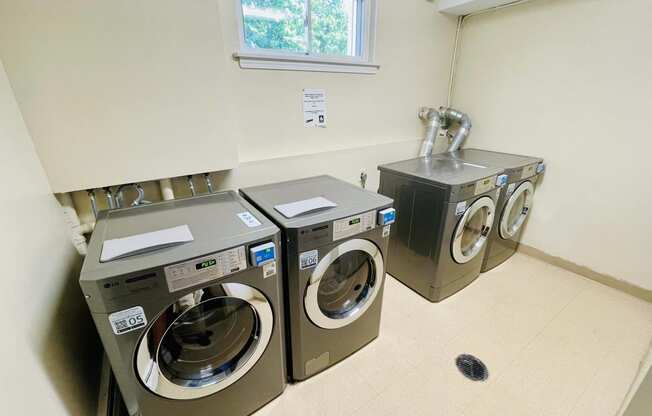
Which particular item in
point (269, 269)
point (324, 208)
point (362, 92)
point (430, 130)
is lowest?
point (269, 269)

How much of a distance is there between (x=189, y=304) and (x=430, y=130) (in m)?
2.18

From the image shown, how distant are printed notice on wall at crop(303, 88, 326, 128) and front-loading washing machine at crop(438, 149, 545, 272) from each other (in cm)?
116

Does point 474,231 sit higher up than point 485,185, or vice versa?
point 485,185

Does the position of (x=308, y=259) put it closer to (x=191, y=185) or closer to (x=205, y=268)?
(x=205, y=268)

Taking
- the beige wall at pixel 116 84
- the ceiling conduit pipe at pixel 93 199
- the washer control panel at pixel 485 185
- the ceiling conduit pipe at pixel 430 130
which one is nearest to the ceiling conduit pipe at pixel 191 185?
the beige wall at pixel 116 84

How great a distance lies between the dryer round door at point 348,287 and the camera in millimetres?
1233

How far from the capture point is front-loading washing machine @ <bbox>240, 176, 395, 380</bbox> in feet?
3.57

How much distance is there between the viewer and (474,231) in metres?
1.93

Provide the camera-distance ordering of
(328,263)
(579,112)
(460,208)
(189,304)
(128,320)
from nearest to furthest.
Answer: (128,320) → (189,304) → (328,263) → (460,208) → (579,112)

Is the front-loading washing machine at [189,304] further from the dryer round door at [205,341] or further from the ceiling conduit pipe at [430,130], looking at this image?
the ceiling conduit pipe at [430,130]


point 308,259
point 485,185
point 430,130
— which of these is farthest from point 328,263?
point 430,130

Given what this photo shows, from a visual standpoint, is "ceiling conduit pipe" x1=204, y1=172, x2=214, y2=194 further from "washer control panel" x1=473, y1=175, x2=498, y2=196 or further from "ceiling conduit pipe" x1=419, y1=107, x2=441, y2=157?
"ceiling conduit pipe" x1=419, y1=107, x2=441, y2=157

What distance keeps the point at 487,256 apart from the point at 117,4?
2.57m

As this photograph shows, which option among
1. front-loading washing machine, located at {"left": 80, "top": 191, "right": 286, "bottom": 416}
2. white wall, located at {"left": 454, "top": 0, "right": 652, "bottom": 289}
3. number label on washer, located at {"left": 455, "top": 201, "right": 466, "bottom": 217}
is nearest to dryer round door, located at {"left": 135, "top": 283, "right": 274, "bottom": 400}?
front-loading washing machine, located at {"left": 80, "top": 191, "right": 286, "bottom": 416}
